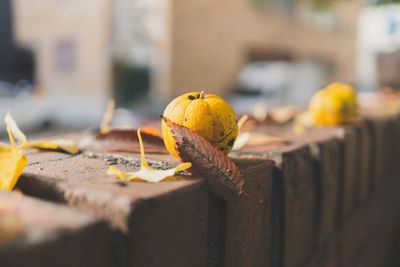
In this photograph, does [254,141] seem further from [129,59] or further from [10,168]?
[129,59]

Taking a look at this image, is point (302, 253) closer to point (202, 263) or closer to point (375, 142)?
point (202, 263)

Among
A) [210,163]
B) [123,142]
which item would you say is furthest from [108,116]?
[210,163]

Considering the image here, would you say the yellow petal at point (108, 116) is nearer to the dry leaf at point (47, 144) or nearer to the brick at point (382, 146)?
the dry leaf at point (47, 144)

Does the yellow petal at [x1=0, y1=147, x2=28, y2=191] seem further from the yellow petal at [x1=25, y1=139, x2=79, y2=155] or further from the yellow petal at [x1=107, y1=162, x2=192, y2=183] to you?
the yellow petal at [x1=25, y1=139, x2=79, y2=155]

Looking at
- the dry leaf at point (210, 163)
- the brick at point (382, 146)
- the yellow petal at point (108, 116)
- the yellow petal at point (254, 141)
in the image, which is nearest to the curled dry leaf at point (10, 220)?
the dry leaf at point (210, 163)

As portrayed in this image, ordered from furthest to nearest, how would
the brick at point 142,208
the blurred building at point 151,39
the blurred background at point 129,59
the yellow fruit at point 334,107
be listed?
the blurred building at point 151,39 < the blurred background at point 129,59 < the yellow fruit at point 334,107 < the brick at point 142,208

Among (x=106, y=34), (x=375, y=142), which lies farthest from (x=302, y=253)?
(x=106, y=34)

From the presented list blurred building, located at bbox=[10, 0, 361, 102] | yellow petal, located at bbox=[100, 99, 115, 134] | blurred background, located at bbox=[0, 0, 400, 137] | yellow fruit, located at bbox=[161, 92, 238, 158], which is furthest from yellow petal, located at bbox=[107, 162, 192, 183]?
blurred building, located at bbox=[10, 0, 361, 102]
